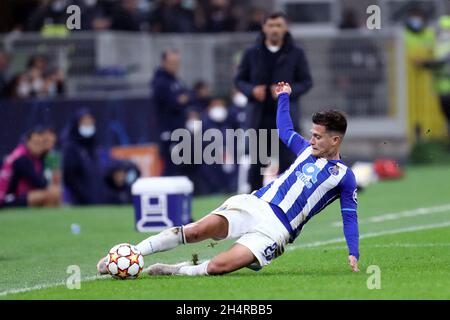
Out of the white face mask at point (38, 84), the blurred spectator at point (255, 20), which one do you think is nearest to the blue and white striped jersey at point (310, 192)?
the white face mask at point (38, 84)

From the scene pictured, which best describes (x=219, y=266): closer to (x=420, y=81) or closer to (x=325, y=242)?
(x=325, y=242)

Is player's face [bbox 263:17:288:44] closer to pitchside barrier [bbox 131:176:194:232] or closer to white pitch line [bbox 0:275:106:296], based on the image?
pitchside barrier [bbox 131:176:194:232]

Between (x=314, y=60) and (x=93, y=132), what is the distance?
268 inches

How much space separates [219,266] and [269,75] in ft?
16.5

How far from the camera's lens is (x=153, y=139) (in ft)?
70.2

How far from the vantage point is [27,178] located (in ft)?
63.1

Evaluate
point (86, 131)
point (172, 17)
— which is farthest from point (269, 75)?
point (172, 17)

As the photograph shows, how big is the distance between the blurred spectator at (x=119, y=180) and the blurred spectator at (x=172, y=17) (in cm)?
578

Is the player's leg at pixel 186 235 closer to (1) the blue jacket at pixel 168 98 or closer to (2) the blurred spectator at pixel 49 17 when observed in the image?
(1) the blue jacket at pixel 168 98

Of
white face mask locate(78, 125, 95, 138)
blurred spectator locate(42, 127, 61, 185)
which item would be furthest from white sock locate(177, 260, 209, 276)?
white face mask locate(78, 125, 95, 138)

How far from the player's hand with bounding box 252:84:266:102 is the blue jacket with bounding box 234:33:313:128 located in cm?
11

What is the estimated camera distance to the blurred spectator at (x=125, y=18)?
79.5 feet
